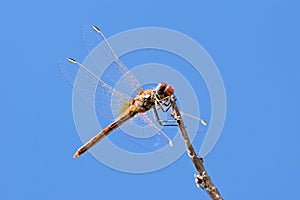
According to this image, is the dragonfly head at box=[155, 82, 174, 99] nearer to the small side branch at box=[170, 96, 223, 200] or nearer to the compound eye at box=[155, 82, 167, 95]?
the compound eye at box=[155, 82, 167, 95]

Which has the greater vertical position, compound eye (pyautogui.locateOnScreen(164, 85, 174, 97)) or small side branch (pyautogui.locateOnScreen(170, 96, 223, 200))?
compound eye (pyautogui.locateOnScreen(164, 85, 174, 97))

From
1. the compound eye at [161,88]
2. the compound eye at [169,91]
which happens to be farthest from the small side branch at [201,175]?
the compound eye at [161,88]

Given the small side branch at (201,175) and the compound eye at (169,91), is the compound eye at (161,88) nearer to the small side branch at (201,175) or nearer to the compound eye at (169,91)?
the compound eye at (169,91)

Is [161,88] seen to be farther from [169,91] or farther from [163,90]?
[169,91]

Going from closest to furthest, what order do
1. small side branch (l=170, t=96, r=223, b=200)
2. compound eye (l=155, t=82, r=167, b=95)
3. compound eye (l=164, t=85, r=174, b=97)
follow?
small side branch (l=170, t=96, r=223, b=200), compound eye (l=164, t=85, r=174, b=97), compound eye (l=155, t=82, r=167, b=95)

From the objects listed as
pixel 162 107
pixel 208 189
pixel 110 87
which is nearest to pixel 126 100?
pixel 110 87

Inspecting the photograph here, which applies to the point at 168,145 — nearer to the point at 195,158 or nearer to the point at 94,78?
the point at 195,158

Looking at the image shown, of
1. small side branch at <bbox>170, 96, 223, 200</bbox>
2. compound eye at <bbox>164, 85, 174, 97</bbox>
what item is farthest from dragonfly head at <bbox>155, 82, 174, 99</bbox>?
small side branch at <bbox>170, 96, 223, 200</bbox>

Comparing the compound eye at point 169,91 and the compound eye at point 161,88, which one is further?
the compound eye at point 161,88
